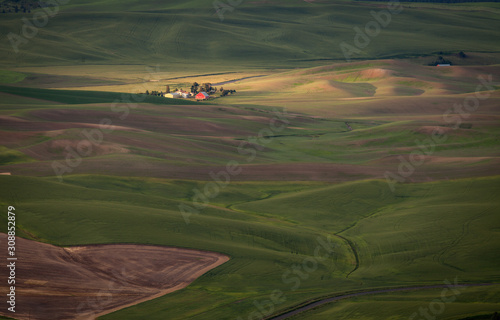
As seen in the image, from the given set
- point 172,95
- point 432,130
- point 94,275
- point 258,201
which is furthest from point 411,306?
A: point 172,95

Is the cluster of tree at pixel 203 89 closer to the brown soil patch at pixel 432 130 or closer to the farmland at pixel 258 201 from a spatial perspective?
the farmland at pixel 258 201

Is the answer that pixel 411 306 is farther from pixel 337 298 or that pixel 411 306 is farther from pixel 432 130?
pixel 432 130

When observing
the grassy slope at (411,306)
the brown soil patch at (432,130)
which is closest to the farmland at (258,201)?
the grassy slope at (411,306)

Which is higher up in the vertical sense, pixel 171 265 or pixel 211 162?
pixel 211 162

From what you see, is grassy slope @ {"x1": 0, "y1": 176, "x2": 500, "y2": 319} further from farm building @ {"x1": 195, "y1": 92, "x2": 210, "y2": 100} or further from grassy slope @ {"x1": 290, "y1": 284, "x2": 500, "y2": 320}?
farm building @ {"x1": 195, "y1": 92, "x2": 210, "y2": 100}

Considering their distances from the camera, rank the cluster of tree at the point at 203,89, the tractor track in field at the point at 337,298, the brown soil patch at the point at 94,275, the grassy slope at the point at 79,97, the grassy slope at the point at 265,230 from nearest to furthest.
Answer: the brown soil patch at the point at 94,275 → the tractor track in field at the point at 337,298 → the grassy slope at the point at 265,230 → the grassy slope at the point at 79,97 → the cluster of tree at the point at 203,89

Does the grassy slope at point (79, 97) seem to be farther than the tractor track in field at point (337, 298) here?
Yes

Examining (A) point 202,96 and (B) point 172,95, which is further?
(B) point 172,95

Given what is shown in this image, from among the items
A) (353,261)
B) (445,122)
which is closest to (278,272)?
(353,261)

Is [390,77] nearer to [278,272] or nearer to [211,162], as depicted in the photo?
[211,162]
